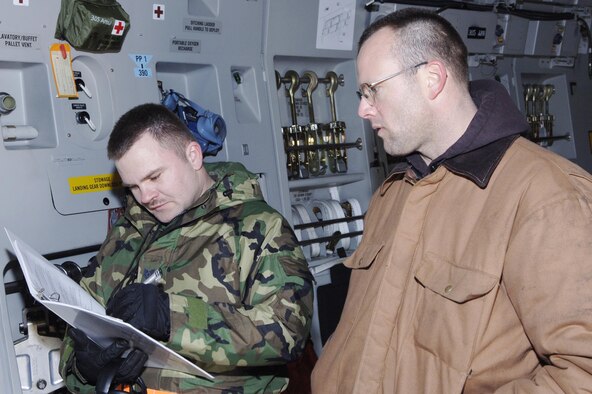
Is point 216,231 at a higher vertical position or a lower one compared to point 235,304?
higher

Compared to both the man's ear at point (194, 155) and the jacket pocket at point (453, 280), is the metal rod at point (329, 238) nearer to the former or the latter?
the man's ear at point (194, 155)

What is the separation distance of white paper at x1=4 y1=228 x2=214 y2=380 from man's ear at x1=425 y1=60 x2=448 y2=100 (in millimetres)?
1073

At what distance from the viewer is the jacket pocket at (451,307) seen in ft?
5.85

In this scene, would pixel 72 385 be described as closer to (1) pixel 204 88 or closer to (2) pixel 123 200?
(2) pixel 123 200

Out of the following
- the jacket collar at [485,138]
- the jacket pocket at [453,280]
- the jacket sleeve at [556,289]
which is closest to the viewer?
the jacket sleeve at [556,289]

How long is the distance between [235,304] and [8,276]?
1.08 m

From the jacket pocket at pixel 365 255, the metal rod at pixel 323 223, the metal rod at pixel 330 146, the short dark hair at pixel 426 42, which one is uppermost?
the short dark hair at pixel 426 42

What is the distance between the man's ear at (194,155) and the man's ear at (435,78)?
1.06 metres

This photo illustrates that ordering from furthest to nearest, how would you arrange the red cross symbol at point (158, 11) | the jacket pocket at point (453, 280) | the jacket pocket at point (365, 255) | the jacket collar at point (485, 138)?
the red cross symbol at point (158, 11)
the jacket pocket at point (365, 255)
the jacket collar at point (485, 138)
the jacket pocket at point (453, 280)

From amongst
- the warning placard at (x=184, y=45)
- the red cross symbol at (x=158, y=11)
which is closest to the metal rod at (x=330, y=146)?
the warning placard at (x=184, y=45)

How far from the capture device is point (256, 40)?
405 centimetres

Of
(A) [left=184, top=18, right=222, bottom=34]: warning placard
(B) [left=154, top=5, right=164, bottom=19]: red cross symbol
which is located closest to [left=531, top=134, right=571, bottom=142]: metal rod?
(A) [left=184, top=18, right=222, bottom=34]: warning placard

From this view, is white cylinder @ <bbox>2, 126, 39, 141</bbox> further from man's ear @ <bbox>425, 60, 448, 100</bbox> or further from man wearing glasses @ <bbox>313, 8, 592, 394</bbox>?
man's ear @ <bbox>425, 60, 448, 100</bbox>

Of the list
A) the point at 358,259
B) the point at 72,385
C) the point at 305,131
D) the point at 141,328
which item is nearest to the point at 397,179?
the point at 358,259
